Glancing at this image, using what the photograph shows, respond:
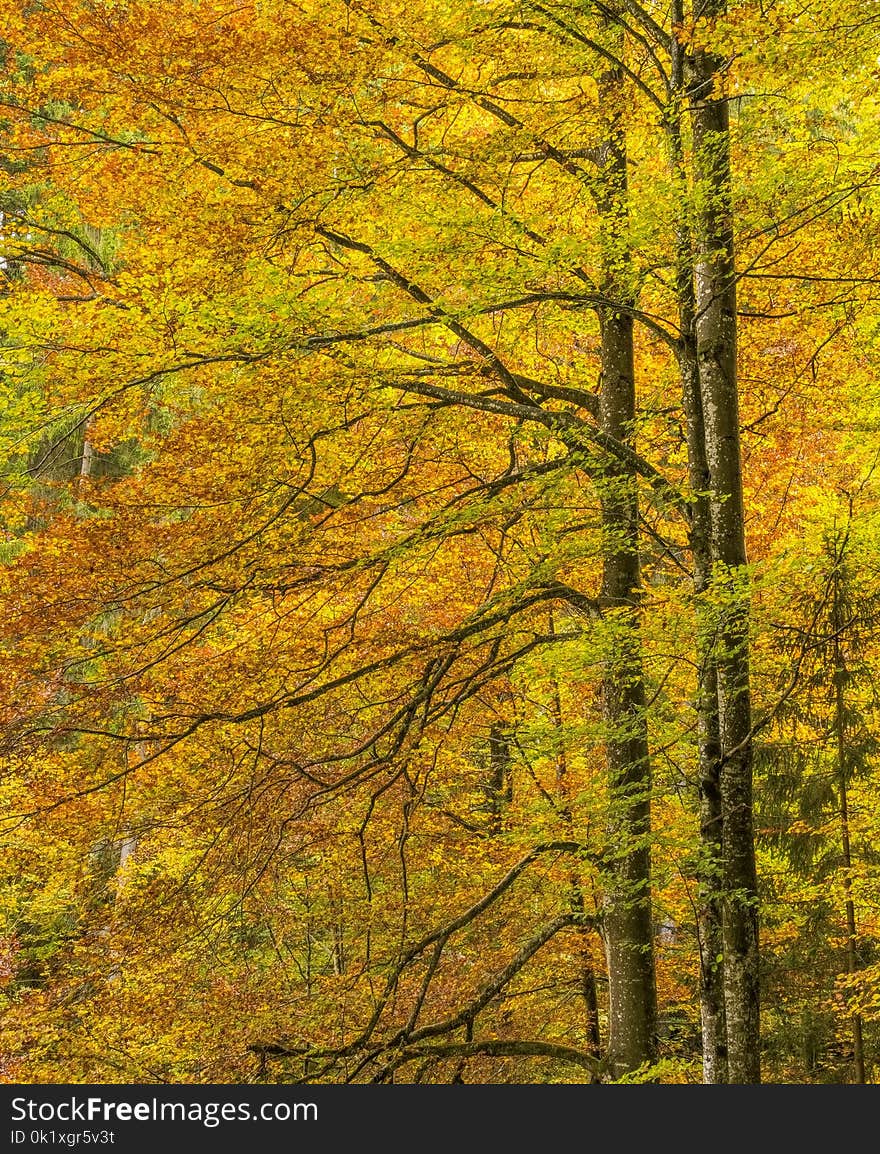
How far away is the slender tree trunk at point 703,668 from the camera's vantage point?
5.81m

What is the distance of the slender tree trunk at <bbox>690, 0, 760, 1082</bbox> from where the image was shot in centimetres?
550

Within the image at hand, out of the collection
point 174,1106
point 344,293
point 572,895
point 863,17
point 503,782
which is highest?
point 344,293

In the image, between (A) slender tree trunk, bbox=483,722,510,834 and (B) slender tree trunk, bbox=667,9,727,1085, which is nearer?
(B) slender tree trunk, bbox=667,9,727,1085

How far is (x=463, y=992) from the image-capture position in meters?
9.04

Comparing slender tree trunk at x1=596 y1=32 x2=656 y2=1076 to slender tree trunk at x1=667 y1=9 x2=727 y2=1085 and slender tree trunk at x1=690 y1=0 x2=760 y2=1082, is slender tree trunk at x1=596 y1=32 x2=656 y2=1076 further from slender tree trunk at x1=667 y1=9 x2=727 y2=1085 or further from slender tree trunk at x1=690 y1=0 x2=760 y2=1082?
slender tree trunk at x1=690 y1=0 x2=760 y2=1082

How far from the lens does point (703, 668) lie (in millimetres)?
6043

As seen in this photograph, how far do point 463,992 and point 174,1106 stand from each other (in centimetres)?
290

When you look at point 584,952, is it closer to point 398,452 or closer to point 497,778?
point 497,778

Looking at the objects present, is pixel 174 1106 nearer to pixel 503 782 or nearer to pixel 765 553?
pixel 503 782

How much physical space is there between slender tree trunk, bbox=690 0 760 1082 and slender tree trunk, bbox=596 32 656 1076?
52 cm

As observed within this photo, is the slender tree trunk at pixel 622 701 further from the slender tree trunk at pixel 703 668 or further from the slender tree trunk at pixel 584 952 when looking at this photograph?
the slender tree trunk at pixel 584 952

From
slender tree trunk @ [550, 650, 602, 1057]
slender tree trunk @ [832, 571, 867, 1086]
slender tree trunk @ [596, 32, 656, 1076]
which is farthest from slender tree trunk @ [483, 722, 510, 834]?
slender tree trunk @ [832, 571, 867, 1086]

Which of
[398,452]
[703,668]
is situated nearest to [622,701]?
[703,668]

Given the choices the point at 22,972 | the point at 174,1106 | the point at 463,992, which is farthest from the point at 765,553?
the point at 22,972
